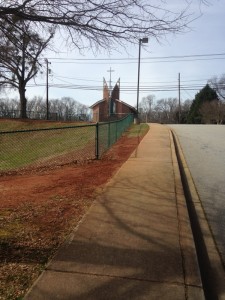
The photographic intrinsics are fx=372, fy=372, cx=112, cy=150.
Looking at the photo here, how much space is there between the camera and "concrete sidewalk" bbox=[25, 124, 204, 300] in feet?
11.4

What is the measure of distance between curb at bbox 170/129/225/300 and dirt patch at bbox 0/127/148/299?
1.76 m

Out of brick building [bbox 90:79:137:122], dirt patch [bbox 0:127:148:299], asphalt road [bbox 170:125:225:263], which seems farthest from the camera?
brick building [bbox 90:79:137:122]

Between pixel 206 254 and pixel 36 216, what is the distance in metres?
2.61

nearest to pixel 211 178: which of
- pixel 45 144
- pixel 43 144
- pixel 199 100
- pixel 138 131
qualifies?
pixel 138 131

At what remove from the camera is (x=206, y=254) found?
15.6 feet

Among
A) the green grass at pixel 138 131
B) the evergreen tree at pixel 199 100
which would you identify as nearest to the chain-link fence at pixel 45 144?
the green grass at pixel 138 131

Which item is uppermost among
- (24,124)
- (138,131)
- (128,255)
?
(24,124)

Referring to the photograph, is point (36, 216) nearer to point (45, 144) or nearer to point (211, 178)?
point (211, 178)

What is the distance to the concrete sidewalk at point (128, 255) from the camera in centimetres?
349

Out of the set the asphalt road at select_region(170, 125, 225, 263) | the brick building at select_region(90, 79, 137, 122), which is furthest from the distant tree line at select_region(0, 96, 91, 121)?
the asphalt road at select_region(170, 125, 225, 263)

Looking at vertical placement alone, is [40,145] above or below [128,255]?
below

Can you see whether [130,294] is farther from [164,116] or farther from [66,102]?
[66,102]

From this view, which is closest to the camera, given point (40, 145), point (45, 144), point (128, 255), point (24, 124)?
point (128, 255)

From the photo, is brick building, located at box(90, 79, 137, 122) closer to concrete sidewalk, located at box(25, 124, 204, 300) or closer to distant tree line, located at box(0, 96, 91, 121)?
distant tree line, located at box(0, 96, 91, 121)
